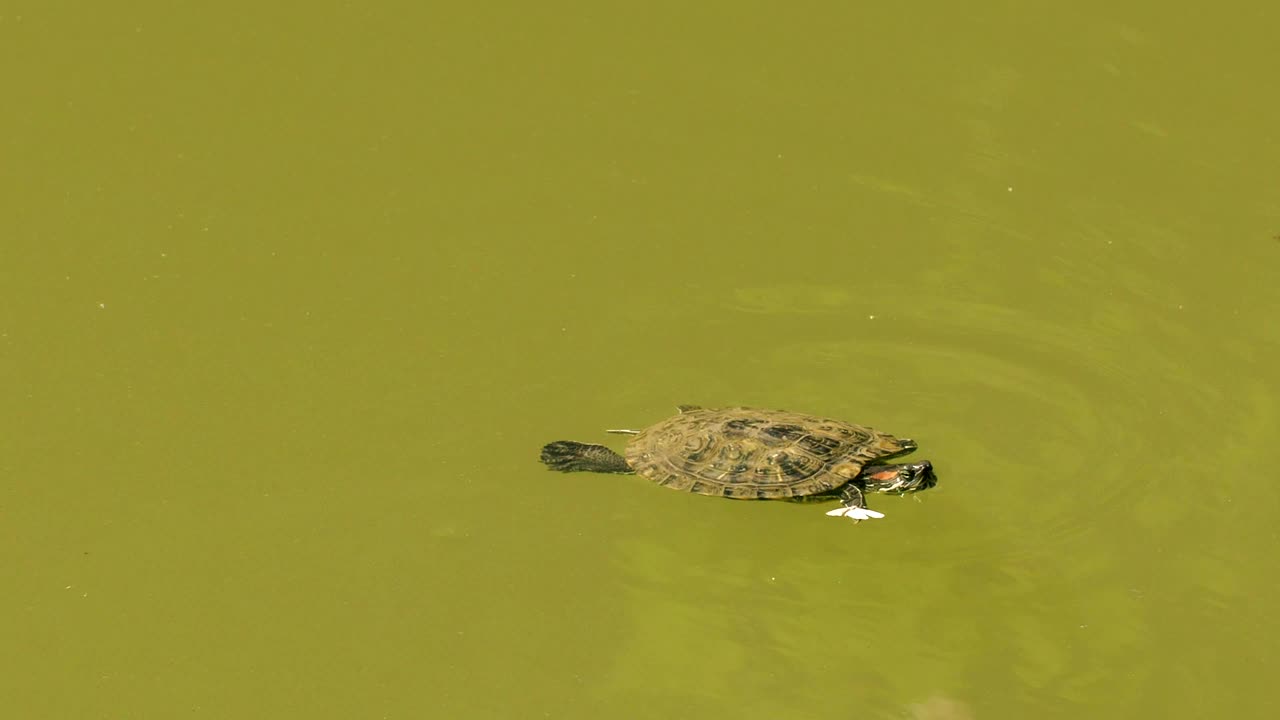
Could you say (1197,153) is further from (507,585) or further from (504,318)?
(507,585)

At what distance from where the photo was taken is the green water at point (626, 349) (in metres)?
8.27

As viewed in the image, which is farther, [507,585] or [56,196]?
[56,196]

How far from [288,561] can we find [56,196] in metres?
5.53

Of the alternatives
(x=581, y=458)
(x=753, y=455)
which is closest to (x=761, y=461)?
(x=753, y=455)

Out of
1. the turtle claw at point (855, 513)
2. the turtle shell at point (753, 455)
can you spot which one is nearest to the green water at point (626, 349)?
the turtle claw at point (855, 513)

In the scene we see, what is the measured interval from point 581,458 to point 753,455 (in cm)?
122

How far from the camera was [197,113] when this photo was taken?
13.5m

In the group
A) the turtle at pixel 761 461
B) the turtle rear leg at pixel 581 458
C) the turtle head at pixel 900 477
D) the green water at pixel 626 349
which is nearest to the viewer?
the green water at pixel 626 349

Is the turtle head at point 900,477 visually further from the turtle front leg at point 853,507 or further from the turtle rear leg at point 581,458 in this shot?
the turtle rear leg at point 581,458

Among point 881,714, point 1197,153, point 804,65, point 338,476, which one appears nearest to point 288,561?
point 338,476

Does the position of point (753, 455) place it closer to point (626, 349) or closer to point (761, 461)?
point (761, 461)

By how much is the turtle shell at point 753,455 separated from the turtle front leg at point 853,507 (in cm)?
19

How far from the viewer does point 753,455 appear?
9.29 metres

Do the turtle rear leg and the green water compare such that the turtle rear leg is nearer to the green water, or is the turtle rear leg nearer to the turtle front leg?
the green water
